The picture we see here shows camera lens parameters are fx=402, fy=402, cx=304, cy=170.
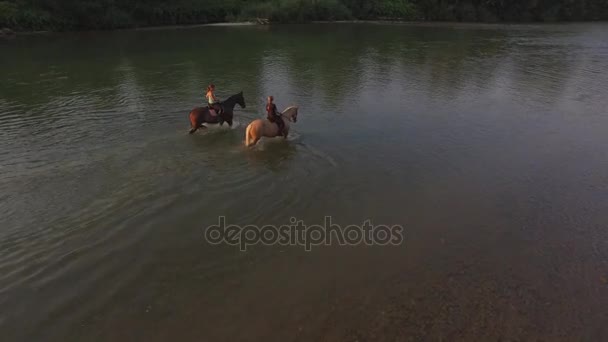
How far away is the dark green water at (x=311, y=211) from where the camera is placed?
624cm

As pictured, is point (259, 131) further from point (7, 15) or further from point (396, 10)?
point (396, 10)

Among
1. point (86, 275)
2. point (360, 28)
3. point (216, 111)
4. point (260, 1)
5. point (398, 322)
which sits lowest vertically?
point (398, 322)

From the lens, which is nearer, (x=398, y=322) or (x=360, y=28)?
(x=398, y=322)

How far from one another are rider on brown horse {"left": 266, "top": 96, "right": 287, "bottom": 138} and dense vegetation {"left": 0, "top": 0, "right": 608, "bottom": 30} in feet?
143

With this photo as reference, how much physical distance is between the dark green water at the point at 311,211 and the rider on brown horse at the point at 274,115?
1.89ft

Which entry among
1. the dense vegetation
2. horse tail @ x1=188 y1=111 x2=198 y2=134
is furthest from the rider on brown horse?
the dense vegetation

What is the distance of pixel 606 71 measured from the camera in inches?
950

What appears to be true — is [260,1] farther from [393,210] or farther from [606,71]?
[393,210]

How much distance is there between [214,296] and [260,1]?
62533 mm

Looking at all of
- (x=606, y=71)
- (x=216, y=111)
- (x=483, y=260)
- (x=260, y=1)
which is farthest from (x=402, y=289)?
(x=260, y=1)

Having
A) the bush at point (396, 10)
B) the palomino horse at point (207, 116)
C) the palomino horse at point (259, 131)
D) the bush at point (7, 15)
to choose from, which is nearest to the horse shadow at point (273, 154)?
the palomino horse at point (259, 131)

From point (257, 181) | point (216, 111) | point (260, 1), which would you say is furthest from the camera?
point (260, 1)

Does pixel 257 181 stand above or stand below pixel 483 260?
above

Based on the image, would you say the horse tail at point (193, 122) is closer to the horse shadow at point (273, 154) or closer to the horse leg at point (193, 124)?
Result: the horse leg at point (193, 124)
